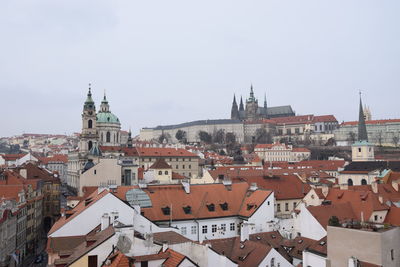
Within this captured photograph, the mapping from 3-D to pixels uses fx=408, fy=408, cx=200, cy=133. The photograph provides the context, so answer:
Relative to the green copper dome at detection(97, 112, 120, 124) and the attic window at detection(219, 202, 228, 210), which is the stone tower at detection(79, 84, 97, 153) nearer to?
the green copper dome at detection(97, 112, 120, 124)

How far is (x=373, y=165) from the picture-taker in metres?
75.2

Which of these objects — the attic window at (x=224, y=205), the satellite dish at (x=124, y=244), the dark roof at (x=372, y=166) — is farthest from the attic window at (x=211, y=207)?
the dark roof at (x=372, y=166)

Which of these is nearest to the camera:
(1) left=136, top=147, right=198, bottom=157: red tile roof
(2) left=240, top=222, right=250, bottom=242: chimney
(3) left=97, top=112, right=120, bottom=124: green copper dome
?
(2) left=240, top=222, right=250, bottom=242: chimney

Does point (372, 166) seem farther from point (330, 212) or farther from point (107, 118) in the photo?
point (107, 118)

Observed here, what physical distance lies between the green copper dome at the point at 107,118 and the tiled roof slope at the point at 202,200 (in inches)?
3656

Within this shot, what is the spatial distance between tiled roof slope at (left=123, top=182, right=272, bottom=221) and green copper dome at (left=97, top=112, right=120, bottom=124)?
92857 millimetres

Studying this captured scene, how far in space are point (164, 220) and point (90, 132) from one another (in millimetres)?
67986

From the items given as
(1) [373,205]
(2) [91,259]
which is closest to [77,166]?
(1) [373,205]

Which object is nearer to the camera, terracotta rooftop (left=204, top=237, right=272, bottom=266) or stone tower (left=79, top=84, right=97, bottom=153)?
terracotta rooftop (left=204, top=237, right=272, bottom=266)

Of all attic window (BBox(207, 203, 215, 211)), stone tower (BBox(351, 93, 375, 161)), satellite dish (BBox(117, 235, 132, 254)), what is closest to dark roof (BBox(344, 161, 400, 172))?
stone tower (BBox(351, 93, 375, 161))

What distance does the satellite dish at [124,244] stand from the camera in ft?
65.1

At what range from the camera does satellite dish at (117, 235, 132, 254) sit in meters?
19.8

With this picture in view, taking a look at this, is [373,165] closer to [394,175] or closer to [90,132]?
[394,175]

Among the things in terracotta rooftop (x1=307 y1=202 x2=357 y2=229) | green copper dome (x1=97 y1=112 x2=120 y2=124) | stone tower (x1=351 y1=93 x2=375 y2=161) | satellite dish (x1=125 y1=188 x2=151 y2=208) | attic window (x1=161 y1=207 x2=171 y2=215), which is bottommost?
terracotta rooftop (x1=307 y1=202 x2=357 y2=229)
